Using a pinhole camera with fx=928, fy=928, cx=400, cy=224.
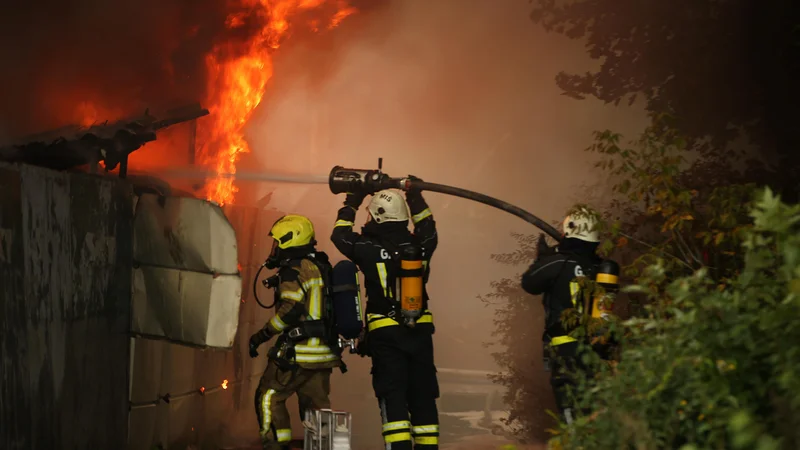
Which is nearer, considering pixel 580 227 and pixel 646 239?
pixel 580 227

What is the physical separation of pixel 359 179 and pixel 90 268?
2300 millimetres

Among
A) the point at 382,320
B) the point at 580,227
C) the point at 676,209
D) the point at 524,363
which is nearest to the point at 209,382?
the point at 382,320

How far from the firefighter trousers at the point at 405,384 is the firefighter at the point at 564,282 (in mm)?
918

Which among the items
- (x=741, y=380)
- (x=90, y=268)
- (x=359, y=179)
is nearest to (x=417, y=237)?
(x=359, y=179)

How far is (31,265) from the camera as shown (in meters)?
5.74

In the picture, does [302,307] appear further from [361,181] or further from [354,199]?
[361,181]

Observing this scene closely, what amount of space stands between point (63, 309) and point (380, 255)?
2.32m

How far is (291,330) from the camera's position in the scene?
7.14 m

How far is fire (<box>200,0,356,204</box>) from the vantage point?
10.3 m

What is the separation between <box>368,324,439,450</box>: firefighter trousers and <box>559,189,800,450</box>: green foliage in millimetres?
2856

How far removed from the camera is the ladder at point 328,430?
6445 mm

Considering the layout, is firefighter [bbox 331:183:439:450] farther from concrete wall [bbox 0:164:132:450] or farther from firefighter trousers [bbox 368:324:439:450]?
concrete wall [bbox 0:164:132:450]

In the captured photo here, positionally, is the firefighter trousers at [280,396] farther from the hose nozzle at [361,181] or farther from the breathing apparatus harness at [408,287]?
the hose nozzle at [361,181]

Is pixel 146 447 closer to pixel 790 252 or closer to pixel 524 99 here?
pixel 790 252
